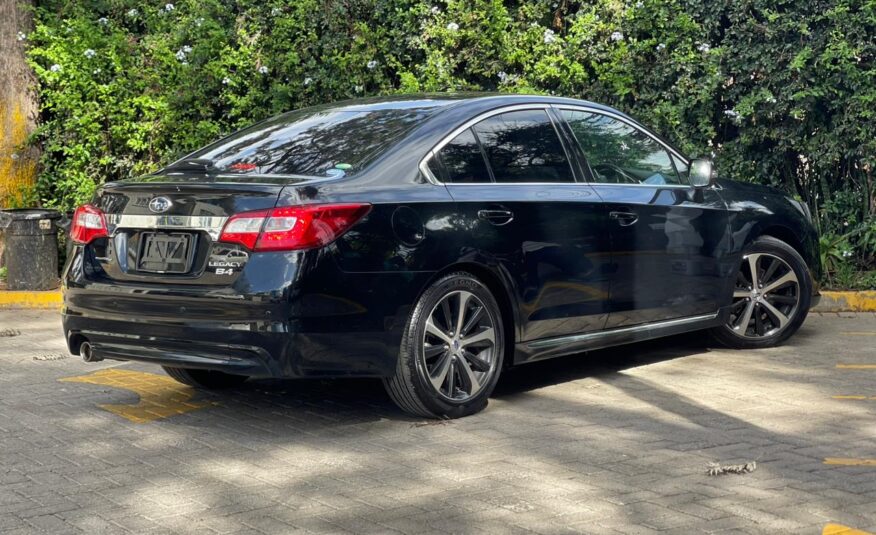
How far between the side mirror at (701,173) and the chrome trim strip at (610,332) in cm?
85

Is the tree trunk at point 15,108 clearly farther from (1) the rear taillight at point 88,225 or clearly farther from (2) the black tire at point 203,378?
(1) the rear taillight at point 88,225

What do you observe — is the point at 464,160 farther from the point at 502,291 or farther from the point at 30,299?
the point at 30,299

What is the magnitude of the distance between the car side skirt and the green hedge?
143 inches

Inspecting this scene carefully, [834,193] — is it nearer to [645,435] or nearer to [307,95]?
[307,95]

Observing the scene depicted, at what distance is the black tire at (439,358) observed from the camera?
6578 mm

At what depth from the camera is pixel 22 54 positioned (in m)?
13.4

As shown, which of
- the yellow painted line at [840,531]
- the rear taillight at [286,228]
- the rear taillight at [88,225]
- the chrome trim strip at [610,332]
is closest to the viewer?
the yellow painted line at [840,531]

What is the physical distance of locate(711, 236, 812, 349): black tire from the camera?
29.2ft

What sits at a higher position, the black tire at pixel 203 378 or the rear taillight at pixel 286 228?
the rear taillight at pixel 286 228

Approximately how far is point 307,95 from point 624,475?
Answer: 8124 millimetres

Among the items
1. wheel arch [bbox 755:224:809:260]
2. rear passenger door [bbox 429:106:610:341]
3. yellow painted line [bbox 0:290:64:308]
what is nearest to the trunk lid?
rear passenger door [bbox 429:106:610:341]

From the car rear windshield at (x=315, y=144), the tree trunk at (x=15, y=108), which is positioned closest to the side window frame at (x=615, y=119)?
the car rear windshield at (x=315, y=144)

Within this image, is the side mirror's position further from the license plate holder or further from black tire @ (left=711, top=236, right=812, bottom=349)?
the license plate holder

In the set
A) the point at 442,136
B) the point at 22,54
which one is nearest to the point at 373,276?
the point at 442,136
